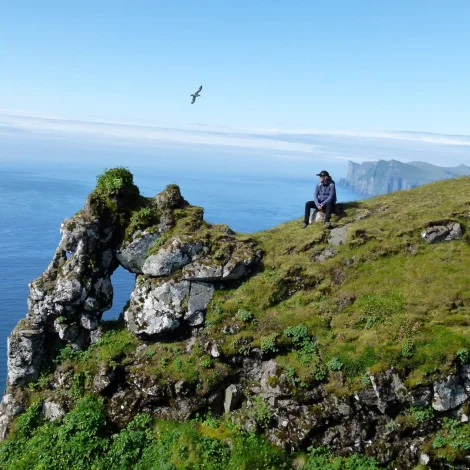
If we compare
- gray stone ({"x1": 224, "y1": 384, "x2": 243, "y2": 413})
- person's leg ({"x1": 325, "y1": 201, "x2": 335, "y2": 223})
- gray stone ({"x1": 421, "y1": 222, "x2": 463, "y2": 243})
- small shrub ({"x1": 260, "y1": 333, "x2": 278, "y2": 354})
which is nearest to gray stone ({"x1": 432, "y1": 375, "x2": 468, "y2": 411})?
small shrub ({"x1": 260, "y1": 333, "x2": 278, "y2": 354})

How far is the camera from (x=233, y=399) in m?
19.9

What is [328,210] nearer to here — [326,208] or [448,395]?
[326,208]

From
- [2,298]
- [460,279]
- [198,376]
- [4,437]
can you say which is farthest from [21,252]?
[460,279]

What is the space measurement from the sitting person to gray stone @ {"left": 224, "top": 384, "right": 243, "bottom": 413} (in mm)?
11657

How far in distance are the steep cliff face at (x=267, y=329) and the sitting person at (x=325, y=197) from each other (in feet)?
3.85

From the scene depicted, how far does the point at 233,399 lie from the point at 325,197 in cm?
1376

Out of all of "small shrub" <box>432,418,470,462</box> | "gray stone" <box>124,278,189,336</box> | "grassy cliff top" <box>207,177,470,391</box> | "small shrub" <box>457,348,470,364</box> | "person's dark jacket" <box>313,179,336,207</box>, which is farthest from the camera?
"person's dark jacket" <box>313,179,336,207</box>

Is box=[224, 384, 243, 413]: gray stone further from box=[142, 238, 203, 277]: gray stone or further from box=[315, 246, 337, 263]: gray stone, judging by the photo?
box=[315, 246, 337, 263]: gray stone

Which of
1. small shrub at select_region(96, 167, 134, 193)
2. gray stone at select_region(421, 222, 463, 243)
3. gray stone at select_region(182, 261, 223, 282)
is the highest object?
small shrub at select_region(96, 167, 134, 193)

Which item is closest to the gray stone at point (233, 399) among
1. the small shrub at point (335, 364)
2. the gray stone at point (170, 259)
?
the small shrub at point (335, 364)

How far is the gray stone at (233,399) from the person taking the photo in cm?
1984

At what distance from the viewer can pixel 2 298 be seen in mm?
67438

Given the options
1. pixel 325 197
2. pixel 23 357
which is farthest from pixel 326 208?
pixel 23 357

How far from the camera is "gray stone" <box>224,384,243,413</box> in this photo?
19.8m
